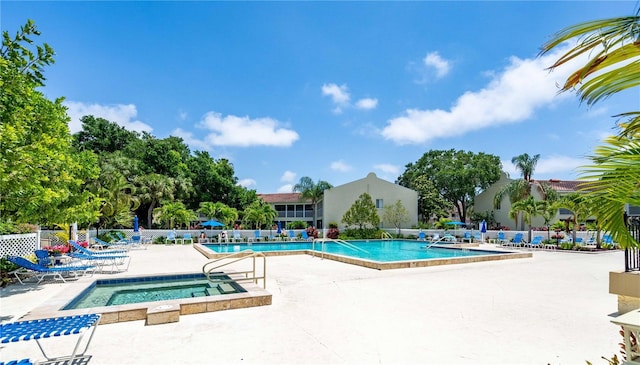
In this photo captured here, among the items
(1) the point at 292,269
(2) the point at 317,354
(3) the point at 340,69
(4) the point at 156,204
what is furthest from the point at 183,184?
(2) the point at 317,354

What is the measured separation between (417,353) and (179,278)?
25.8 feet

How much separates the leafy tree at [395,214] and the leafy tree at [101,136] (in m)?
29.7

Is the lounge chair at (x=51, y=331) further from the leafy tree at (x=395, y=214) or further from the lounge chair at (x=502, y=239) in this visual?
the leafy tree at (x=395, y=214)

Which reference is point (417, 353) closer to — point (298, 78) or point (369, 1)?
point (369, 1)

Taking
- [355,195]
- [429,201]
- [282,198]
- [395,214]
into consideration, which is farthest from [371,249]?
[282,198]

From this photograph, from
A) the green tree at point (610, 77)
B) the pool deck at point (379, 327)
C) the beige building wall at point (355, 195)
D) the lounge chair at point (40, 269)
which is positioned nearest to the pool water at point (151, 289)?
the pool deck at point (379, 327)

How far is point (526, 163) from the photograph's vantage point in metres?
37.1

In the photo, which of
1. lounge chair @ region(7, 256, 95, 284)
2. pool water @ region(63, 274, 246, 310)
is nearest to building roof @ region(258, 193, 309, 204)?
lounge chair @ region(7, 256, 95, 284)

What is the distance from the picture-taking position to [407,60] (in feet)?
55.4

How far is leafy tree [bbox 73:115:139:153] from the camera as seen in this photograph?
3953 cm

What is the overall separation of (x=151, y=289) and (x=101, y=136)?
124 feet

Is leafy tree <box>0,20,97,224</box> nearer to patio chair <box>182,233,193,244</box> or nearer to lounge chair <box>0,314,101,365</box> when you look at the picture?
lounge chair <box>0,314,101,365</box>

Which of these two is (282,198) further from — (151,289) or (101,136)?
(151,289)

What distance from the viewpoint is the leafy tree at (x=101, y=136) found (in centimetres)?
3953
